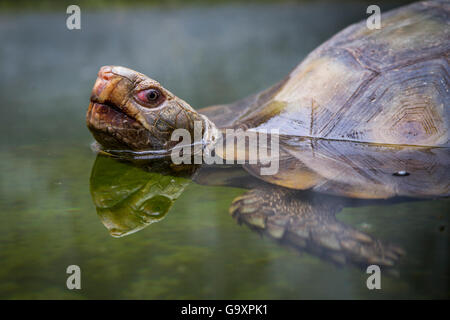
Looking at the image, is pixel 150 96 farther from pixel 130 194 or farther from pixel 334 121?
pixel 334 121

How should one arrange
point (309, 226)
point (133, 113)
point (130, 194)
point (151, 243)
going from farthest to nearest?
point (133, 113) < point (130, 194) < point (309, 226) < point (151, 243)

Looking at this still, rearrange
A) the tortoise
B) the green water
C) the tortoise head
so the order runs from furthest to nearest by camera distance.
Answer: the tortoise head < the tortoise < the green water

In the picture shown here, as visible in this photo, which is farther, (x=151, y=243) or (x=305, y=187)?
(x=305, y=187)

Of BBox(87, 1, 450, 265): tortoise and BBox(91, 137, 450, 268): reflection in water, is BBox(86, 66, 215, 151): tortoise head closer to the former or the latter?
BBox(87, 1, 450, 265): tortoise

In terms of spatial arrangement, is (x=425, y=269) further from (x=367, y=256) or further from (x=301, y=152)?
(x=301, y=152)

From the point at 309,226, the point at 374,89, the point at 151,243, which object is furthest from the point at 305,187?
the point at 374,89

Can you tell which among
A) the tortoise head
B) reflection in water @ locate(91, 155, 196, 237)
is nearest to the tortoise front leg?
reflection in water @ locate(91, 155, 196, 237)

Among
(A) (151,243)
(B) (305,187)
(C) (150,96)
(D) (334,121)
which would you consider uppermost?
(C) (150,96)

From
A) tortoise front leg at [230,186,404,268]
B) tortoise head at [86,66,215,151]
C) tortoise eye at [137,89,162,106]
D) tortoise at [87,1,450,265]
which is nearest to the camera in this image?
tortoise front leg at [230,186,404,268]
